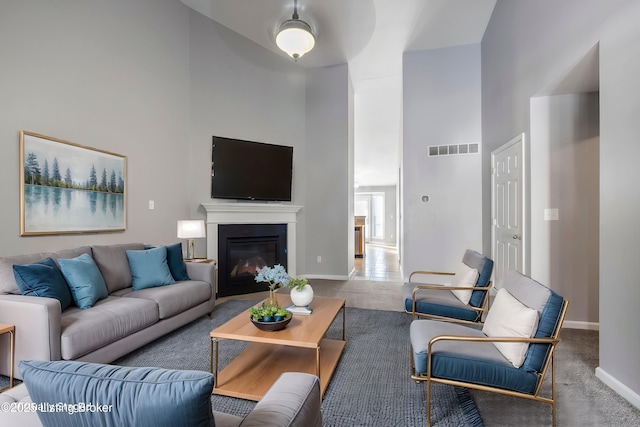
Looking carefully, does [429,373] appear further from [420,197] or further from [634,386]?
[420,197]

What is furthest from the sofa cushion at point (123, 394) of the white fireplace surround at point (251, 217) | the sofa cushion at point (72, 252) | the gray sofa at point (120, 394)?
the white fireplace surround at point (251, 217)

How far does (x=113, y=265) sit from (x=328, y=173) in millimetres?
3617

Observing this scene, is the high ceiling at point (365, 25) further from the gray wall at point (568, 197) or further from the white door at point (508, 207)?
the gray wall at point (568, 197)

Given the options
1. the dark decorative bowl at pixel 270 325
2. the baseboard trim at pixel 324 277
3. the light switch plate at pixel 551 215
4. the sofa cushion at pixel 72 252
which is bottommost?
the baseboard trim at pixel 324 277

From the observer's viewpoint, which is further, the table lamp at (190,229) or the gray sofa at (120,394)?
the table lamp at (190,229)

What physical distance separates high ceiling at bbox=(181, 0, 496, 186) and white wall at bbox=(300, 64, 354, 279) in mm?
459

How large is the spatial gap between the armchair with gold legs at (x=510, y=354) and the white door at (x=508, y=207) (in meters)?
1.87

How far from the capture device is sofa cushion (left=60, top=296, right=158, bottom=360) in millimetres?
2045

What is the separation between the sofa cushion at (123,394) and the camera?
683 mm

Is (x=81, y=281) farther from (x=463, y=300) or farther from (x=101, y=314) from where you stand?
(x=463, y=300)

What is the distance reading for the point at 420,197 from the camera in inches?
204

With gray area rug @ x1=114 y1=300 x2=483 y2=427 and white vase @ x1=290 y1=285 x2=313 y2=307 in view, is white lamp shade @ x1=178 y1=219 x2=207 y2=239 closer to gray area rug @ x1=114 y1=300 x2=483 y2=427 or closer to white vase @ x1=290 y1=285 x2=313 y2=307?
gray area rug @ x1=114 y1=300 x2=483 y2=427

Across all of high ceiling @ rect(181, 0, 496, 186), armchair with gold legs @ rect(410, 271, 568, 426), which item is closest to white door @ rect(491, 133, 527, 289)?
armchair with gold legs @ rect(410, 271, 568, 426)

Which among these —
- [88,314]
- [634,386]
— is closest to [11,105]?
[88,314]
